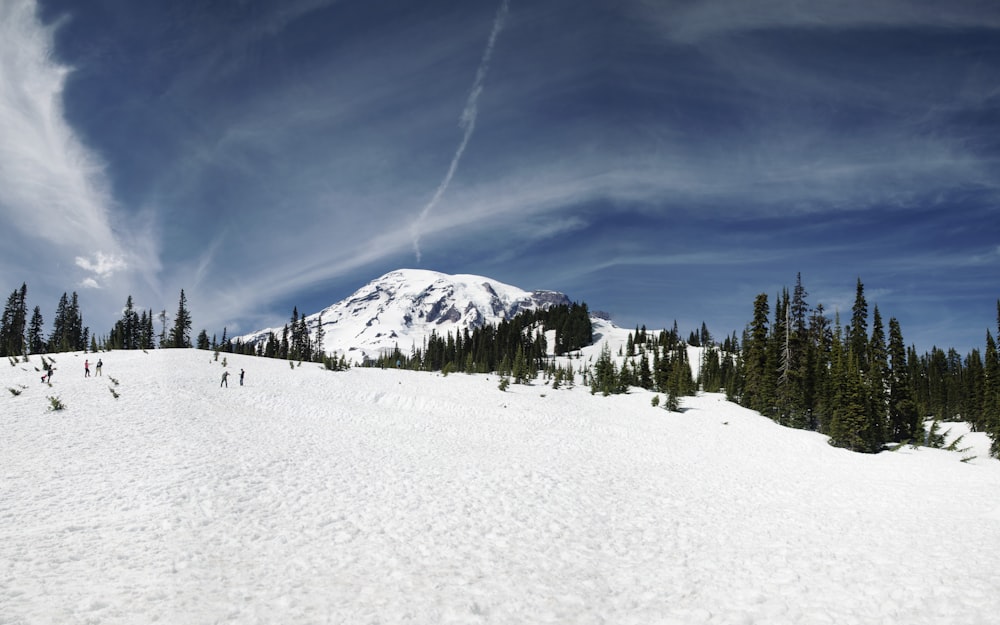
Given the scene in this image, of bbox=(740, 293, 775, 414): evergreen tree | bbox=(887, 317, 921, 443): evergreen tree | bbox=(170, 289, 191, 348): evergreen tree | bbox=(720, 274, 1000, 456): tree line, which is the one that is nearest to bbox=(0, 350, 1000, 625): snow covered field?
bbox=(720, 274, 1000, 456): tree line

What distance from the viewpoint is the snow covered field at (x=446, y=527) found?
8109mm

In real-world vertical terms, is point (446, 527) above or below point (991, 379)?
below

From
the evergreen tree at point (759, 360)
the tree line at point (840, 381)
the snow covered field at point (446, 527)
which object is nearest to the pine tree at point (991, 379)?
the tree line at point (840, 381)

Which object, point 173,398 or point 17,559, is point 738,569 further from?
point 173,398

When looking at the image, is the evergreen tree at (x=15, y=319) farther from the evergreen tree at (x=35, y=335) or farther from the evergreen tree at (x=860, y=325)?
the evergreen tree at (x=860, y=325)

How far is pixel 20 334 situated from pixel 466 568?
112811 millimetres

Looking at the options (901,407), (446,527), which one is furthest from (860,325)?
(446,527)

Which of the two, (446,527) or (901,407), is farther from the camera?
(901,407)

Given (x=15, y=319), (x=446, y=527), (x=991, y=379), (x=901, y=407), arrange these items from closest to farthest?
1. (x=446, y=527)
2. (x=901, y=407)
3. (x=991, y=379)
4. (x=15, y=319)

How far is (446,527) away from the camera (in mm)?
12461

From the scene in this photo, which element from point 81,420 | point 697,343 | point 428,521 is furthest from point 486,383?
point 697,343

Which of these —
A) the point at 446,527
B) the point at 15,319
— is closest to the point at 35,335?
the point at 15,319

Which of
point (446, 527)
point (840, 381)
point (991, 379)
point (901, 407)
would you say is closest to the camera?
point (446, 527)

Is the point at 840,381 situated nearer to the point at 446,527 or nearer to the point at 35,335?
the point at 446,527
